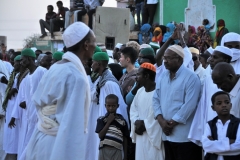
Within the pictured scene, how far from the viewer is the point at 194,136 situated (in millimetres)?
7305

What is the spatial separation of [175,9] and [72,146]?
54.0 feet

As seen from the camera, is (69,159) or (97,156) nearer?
(69,159)

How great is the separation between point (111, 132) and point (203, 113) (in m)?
1.70

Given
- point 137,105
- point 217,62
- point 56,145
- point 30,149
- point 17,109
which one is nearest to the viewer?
point 56,145

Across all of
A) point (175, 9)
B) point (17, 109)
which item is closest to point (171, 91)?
point (17, 109)

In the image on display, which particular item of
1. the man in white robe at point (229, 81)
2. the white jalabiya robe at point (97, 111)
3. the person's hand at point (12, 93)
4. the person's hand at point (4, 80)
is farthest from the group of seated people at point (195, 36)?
the man in white robe at point (229, 81)

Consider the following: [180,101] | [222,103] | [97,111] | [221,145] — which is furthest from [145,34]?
[221,145]

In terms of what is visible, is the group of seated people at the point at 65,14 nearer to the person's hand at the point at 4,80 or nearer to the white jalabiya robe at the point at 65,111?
the person's hand at the point at 4,80

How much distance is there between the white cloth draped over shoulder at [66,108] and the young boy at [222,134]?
1.82 m

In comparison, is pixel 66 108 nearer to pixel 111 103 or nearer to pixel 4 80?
pixel 111 103

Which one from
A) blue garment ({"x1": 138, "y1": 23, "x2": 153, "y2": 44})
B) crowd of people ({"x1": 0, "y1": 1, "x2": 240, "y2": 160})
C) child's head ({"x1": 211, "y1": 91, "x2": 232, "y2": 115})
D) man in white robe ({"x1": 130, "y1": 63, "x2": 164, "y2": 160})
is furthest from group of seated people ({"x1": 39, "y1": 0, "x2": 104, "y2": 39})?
child's head ({"x1": 211, "y1": 91, "x2": 232, "y2": 115})

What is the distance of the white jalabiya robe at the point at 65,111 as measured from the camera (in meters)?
4.97

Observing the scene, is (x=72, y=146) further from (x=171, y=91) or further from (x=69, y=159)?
(x=171, y=91)

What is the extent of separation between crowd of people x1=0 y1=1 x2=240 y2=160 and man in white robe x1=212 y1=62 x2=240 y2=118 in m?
0.01
